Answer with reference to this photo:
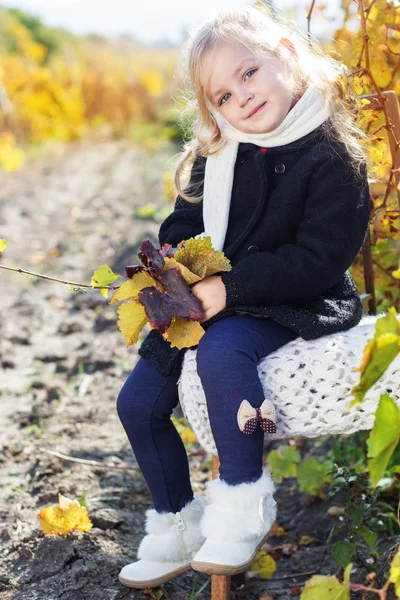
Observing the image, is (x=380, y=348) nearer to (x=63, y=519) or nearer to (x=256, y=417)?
(x=256, y=417)

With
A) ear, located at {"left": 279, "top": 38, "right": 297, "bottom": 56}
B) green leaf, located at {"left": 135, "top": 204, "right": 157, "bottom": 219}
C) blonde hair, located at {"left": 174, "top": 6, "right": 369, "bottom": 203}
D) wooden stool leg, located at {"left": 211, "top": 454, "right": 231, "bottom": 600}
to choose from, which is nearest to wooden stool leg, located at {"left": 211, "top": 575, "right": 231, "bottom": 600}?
wooden stool leg, located at {"left": 211, "top": 454, "right": 231, "bottom": 600}

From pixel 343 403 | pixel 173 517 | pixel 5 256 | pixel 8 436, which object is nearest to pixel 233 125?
pixel 343 403

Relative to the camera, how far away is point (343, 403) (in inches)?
65.7

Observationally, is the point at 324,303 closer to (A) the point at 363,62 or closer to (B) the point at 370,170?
(B) the point at 370,170

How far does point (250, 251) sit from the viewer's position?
1.92 metres

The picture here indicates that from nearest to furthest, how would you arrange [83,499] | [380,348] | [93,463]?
[380,348]
[83,499]
[93,463]

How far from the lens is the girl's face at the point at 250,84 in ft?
6.11

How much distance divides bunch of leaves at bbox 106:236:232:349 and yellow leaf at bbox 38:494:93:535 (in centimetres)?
59

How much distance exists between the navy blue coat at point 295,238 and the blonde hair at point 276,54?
0.17 ft

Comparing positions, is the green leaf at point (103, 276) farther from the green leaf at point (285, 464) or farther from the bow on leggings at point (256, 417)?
the green leaf at point (285, 464)

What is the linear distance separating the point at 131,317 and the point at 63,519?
68 centimetres

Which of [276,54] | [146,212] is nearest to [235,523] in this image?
[276,54]

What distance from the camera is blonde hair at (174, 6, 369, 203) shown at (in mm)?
1888

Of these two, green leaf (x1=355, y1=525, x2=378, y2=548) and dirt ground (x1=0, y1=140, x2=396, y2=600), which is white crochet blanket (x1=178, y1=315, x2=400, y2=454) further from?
dirt ground (x1=0, y1=140, x2=396, y2=600)
